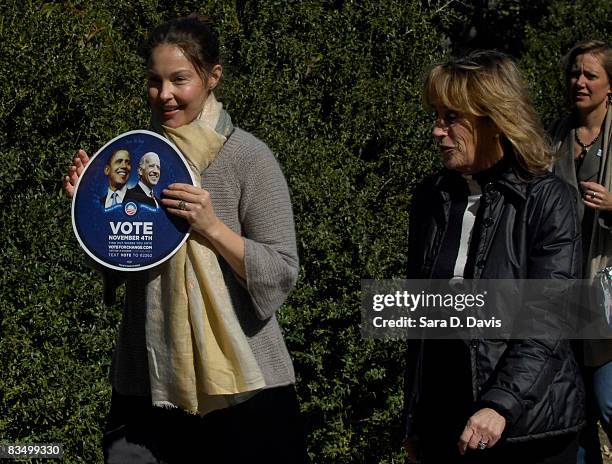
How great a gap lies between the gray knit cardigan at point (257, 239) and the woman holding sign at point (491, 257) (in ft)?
1.34

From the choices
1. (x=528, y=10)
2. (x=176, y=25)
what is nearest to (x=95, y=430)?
(x=176, y=25)

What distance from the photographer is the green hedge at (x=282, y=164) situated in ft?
15.0

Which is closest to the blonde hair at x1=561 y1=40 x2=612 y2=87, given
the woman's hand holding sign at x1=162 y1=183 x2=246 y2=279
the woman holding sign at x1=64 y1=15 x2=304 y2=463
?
the woman holding sign at x1=64 y1=15 x2=304 y2=463

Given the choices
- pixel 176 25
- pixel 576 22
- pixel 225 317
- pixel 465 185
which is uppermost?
pixel 576 22

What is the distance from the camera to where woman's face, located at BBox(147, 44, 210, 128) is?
10.1 ft

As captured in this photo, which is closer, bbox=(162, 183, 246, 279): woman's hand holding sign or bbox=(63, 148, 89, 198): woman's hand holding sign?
bbox=(162, 183, 246, 279): woman's hand holding sign

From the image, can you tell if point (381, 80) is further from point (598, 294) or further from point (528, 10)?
point (528, 10)

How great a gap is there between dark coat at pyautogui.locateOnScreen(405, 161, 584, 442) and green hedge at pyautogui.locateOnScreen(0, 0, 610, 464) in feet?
6.35

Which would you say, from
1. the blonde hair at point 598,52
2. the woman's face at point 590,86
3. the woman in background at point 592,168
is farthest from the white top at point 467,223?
the blonde hair at point 598,52

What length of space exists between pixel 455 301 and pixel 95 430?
7.14 feet

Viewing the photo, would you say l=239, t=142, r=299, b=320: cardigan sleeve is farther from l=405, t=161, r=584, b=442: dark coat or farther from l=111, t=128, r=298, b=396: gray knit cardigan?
l=405, t=161, r=584, b=442: dark coat

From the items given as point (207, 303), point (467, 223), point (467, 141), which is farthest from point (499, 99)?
point (207, 303)

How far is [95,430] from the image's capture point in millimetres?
4633

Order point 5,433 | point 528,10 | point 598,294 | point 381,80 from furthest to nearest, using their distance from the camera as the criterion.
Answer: point 528,10 < point 381,80 < point 5,433 < point 598,294
